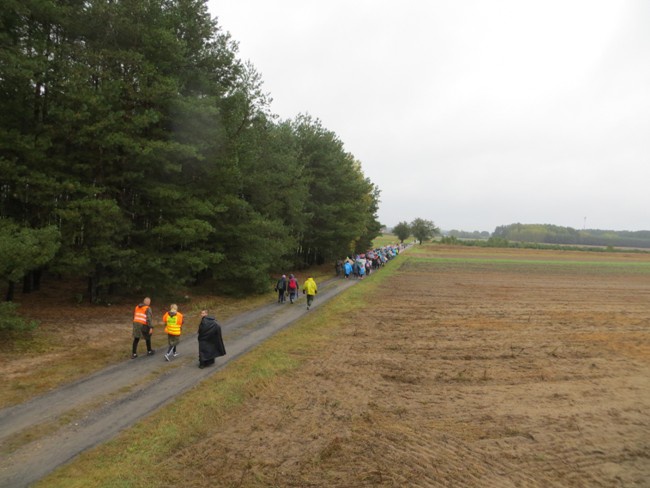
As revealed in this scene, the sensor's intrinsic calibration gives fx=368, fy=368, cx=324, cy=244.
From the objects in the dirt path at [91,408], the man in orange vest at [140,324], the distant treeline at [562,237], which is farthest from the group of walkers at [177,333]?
the distant treeline at [562,237]

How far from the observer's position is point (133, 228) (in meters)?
15.9

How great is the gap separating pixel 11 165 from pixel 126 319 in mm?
6402

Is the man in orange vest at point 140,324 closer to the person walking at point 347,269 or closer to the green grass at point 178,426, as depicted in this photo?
the green grass at point 178,426

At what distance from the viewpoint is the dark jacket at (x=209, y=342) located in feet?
31.4

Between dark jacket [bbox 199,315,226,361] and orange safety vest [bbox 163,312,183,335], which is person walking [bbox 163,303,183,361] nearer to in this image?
orange safety vest [bbox 163,312,183,335]

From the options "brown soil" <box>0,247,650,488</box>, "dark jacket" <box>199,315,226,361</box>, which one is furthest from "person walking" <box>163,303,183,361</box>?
"brown soil" <box>0,247,650,488</box>

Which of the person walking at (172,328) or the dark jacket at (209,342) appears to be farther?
the person walking at (172,328)

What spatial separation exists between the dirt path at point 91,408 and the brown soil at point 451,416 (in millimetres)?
1841

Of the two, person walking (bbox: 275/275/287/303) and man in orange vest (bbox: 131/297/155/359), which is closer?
man in orange vest (bbox: 131/297/155/359)

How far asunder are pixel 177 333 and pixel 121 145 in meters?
8.21

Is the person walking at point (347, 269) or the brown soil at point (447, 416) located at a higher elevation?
the person walking at point (347, 269)

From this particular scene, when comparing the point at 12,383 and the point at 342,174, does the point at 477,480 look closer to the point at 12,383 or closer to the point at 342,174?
the point at 12,383

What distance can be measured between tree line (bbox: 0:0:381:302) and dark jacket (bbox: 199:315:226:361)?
5028mm

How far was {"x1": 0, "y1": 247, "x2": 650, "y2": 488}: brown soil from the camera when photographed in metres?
5.39
